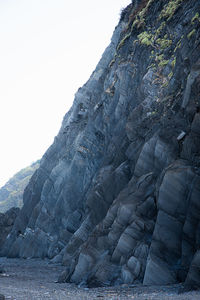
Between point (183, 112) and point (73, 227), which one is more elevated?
point (183, 112)

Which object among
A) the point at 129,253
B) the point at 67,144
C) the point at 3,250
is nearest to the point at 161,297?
the point at 129,253

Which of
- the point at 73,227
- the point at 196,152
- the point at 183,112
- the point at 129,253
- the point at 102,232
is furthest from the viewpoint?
the point at 73,227

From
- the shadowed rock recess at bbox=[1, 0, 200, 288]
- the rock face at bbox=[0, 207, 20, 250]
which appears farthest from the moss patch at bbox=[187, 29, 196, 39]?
the rock face at bbox=[0, 207, 20, 250]

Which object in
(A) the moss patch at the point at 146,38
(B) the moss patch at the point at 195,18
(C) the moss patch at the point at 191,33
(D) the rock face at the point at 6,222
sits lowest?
(D) the rock face at the point at 6,222

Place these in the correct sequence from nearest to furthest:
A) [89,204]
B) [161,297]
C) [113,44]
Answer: [161,297] → [89,204] → [113,44]

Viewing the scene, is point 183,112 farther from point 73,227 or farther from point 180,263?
point 73,227

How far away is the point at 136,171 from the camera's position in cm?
2652

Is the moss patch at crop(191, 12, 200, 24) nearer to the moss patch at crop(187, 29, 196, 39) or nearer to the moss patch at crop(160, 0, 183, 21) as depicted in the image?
the moss patch at crop(187, 29, 196, 39)

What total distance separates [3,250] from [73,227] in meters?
25.3

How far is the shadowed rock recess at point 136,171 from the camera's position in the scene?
1883cm

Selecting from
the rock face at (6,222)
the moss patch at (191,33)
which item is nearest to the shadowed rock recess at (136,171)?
the moss patch at (191,33)

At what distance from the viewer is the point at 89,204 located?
115 ft

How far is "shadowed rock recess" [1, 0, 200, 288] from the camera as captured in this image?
1883 cm

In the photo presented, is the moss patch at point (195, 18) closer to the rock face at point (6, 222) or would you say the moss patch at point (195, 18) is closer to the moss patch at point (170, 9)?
the moss patch at point (170, 9)
